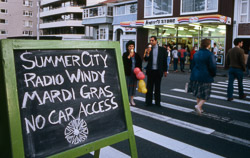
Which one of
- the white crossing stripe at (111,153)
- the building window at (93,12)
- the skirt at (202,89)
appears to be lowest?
the white crossing stripe at (111,153)

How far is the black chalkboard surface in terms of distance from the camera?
2.23m

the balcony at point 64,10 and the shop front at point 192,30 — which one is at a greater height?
the balcony at point 64,10

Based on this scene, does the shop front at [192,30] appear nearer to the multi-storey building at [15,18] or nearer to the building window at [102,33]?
the building window at [102,33]

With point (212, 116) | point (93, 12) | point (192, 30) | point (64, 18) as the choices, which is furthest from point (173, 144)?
point (64, 18)

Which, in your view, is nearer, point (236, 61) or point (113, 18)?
point (236, 61)

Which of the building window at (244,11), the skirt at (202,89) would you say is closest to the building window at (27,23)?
the building window at (244,11)

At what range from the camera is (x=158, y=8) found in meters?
26.2

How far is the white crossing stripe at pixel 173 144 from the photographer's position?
3887 millimetres

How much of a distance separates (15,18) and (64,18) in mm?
17408

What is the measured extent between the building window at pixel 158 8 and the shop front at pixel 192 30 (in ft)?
5.17

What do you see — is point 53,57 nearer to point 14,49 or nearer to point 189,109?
point 14,49

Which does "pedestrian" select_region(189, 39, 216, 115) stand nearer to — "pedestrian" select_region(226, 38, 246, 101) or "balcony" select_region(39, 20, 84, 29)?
"pedestrian" select_region(226, 38, 246, 101)

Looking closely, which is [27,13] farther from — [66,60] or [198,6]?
[66,60]

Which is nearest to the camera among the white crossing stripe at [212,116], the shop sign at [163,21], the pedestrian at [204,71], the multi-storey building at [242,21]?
the white crossing stripe at [212,116]
